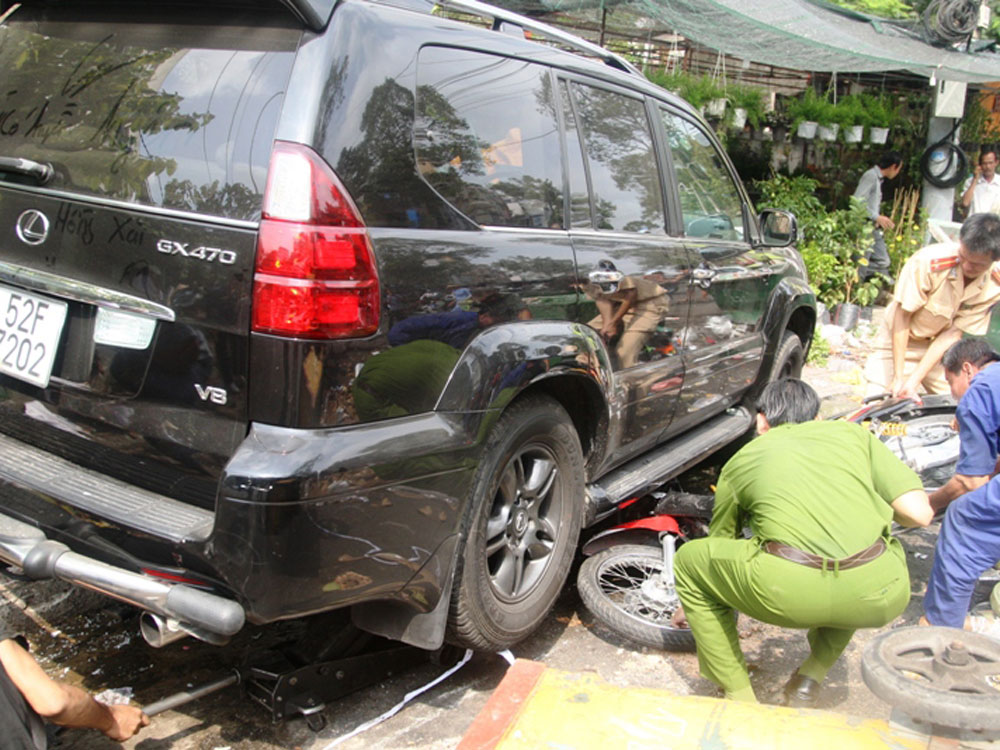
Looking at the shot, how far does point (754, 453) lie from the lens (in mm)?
2812

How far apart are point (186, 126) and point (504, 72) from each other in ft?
3.46

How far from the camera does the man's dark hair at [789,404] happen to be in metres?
3.03

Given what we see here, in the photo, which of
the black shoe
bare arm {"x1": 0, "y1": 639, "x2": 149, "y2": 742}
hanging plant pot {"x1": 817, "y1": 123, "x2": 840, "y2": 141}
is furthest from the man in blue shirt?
hanging plant pot {"x1": 817, "y1": 123, "x2": 840, "y2": 141}

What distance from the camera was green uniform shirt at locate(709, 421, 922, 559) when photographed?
8.61ft

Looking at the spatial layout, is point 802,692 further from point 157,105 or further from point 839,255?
point 839,255

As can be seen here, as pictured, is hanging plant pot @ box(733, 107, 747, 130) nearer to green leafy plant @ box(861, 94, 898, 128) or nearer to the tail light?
green leafy plant @ box(861, 94, 898, 128)

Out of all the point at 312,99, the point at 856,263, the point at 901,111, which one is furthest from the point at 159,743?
the point at 901,111

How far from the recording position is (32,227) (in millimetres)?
2371

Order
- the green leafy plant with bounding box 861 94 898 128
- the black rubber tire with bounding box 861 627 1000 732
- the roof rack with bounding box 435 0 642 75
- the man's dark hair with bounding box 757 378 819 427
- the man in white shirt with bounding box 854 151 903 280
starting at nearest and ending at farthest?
the black rubber tire with bounding box 861 627 1000 732
the roof rack with bounding box 435 0 642 75
the man's dark hair with bounding box 757 378 819 427
the man in white shirt with bounding box 854 151 903 280
the green leafy plant with bounding box 861 94 898 128

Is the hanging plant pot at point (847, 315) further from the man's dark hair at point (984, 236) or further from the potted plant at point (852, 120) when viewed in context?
the man's dark hair at point (984, 236)

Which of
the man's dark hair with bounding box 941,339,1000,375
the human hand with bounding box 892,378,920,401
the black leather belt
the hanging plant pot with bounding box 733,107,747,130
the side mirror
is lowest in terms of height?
the human hand with bounding box 892,378,920,401

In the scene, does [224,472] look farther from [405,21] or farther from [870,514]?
[870,514]

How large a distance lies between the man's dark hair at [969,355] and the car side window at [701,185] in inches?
46.8

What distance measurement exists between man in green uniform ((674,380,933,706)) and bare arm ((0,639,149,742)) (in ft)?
5.73
